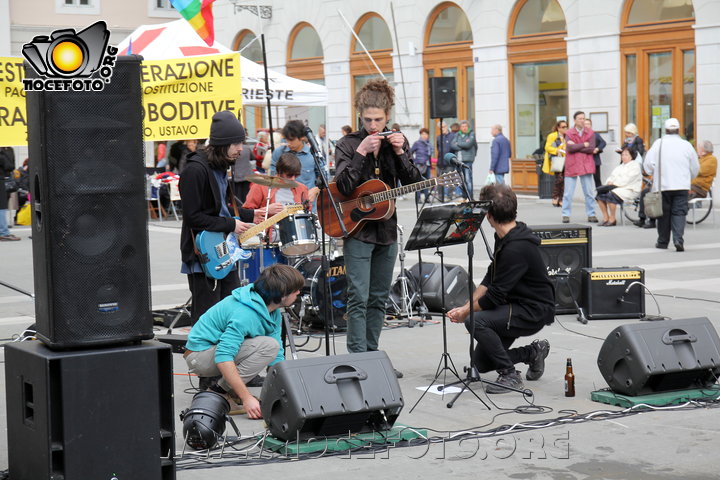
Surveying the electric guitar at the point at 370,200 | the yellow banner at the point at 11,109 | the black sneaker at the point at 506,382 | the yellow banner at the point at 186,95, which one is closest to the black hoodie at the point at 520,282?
the black sneaker at the point at 506,382

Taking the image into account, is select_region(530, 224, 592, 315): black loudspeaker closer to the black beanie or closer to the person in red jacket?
the black beanie

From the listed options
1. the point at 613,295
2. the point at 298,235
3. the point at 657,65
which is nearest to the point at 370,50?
the point at 657,65

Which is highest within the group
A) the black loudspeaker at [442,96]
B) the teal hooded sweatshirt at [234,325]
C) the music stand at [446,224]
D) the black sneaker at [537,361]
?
the black loudspeaker at [442,96]

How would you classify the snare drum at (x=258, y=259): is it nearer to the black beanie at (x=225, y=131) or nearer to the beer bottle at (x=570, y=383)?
the black beanie at (x=225, y=131)

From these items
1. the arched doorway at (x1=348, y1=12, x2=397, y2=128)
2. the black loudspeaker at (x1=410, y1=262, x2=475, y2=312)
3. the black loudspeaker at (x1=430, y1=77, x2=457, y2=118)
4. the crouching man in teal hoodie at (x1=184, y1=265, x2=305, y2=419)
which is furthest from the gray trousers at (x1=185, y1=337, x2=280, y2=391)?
the arched doorway at (x1=348, y1=12, x2=397, y2=128)

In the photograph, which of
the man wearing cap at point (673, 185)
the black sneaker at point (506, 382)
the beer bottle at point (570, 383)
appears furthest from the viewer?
the man wearing cap at point (673, 185)

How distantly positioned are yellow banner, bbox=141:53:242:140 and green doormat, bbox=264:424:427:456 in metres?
5.20

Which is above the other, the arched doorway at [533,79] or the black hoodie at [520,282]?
the arched doorway at [533,79]

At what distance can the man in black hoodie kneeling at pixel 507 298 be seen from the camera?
285 inches

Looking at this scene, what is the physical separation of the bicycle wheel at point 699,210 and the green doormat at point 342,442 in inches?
494

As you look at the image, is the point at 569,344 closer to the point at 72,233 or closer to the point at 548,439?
the point at 548,439

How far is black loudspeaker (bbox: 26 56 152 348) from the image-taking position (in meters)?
4.79

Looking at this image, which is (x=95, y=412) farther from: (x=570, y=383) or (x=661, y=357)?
(x=661, y=357)

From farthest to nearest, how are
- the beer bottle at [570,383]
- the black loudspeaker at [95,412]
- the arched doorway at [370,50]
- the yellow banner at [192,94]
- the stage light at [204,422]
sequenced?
the arched doorway at [370,50]
the yellow banner at [192,94]
the beer bottle at [570,383]
the stage light at [204,422]
the black loudspeaker at [95,412]
